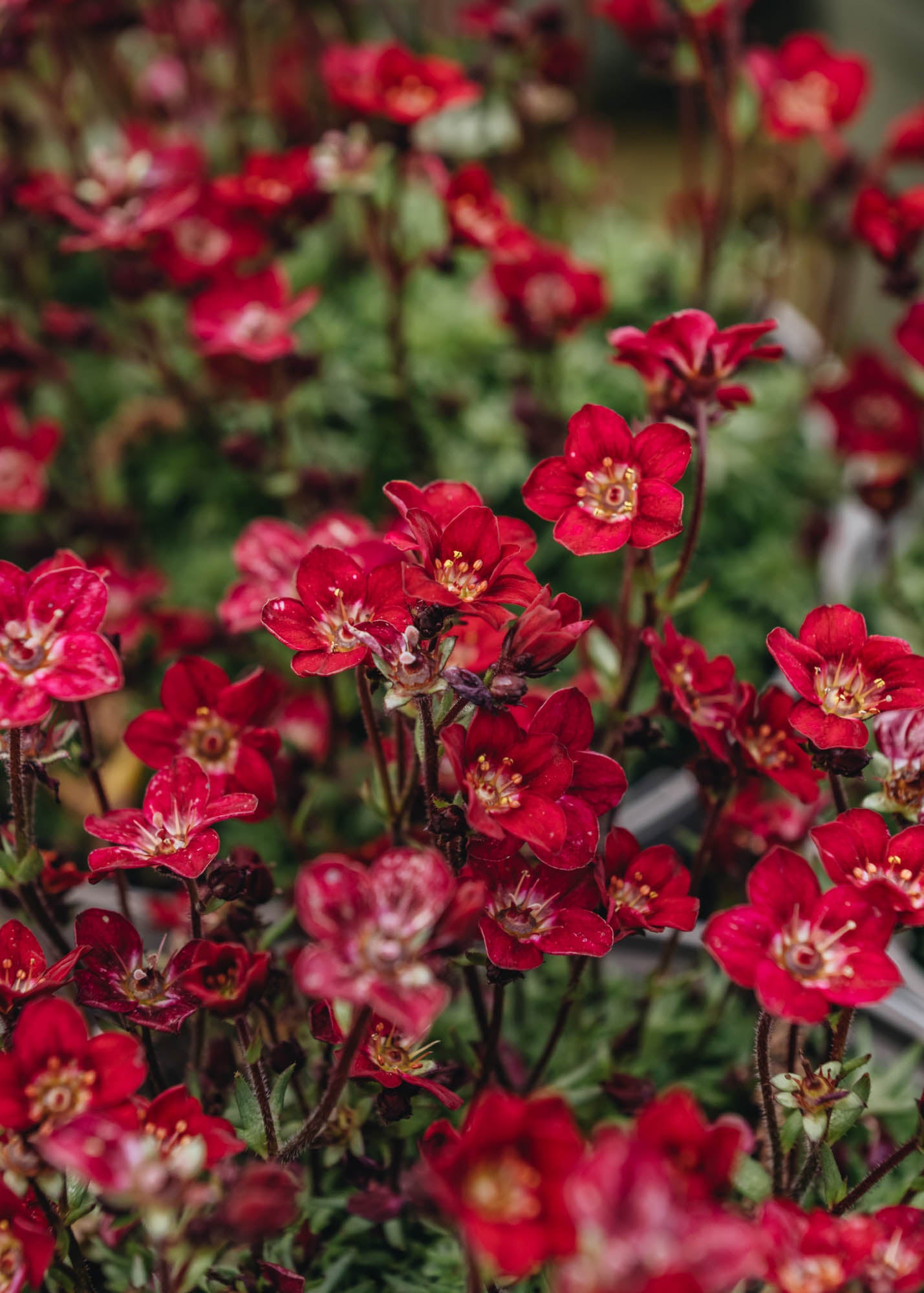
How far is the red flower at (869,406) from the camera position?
1499mm

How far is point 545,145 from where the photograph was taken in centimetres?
186

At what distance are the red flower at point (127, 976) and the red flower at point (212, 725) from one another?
0.39 ft

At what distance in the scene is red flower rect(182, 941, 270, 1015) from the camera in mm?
633

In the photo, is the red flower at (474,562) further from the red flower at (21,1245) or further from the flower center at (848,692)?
the red flower at (21,1245)

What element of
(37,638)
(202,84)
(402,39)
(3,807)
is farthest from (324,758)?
(202,84)

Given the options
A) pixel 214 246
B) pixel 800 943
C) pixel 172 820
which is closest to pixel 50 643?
pixel 172 820

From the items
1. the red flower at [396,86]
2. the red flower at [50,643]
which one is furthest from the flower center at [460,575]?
the red flower at [396,86]

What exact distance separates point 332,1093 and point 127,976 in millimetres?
183

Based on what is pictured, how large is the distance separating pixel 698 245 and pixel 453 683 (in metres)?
1.52

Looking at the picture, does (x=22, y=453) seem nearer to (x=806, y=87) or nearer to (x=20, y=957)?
(x=20, y=957)

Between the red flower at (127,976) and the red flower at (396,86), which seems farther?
the red flower at (396,86)

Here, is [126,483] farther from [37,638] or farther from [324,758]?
[37,638]

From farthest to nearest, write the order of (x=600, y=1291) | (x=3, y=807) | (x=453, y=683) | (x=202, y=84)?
(x=202, y=84), (x=3, y=807), (x=453, y=683), (x=600, y=1291)

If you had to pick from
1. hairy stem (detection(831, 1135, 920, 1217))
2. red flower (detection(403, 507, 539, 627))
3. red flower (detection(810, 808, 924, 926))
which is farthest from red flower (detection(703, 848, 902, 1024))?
red flower (detection(403, 507, 539, 627))
